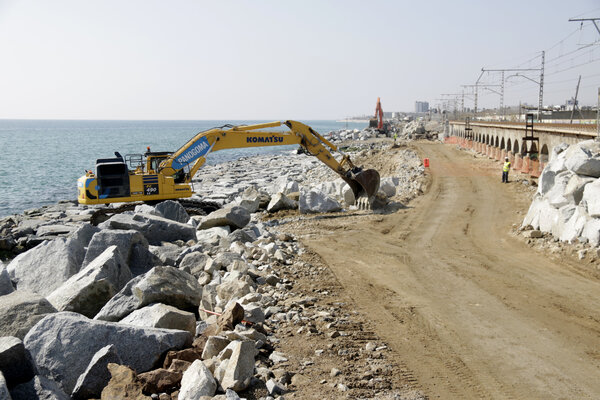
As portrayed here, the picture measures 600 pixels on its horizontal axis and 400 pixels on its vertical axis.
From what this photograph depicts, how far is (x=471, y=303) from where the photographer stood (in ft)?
30.9

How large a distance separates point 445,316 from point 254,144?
12.1 metres

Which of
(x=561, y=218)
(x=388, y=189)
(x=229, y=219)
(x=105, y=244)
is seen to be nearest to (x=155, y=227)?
(x=229, y=219)

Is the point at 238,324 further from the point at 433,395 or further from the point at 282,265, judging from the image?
the point at 282,265

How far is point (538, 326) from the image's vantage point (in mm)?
8281

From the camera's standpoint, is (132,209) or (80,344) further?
(132,209)

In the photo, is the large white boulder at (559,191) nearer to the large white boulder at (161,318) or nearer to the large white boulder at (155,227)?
the large white boulder at (155,227)

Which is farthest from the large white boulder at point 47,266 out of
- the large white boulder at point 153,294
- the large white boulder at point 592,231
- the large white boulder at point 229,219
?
the large white boulder at point 592,231

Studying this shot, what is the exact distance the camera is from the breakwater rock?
553cm

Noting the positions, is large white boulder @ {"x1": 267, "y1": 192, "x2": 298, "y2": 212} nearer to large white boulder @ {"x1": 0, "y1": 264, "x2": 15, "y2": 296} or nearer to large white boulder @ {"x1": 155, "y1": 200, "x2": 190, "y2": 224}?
large white boulder @ {"x1": 155, "y1": 200, "x2": 190, "y2": 224}

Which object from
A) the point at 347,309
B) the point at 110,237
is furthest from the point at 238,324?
the point at 110,237

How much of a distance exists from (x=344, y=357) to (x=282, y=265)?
4.79m

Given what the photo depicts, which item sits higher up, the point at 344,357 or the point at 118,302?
the point at 118,302

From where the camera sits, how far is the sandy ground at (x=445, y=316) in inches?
249

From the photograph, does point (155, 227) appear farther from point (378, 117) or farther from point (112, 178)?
point (378, 117)
